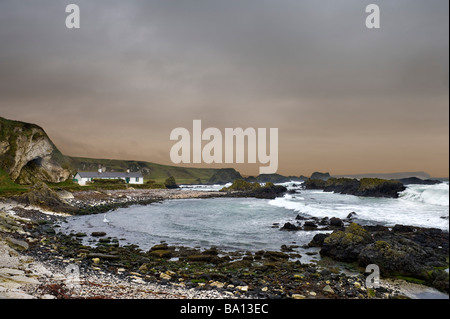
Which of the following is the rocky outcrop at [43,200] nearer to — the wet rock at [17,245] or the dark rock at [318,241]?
the wet rock at [17,245]

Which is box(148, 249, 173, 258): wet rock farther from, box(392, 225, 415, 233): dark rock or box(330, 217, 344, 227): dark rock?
box(392, 225, 415, 233): dark rock

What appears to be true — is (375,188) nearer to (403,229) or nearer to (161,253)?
(403,229)

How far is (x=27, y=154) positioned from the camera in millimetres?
46125

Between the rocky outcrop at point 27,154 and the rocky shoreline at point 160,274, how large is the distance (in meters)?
32.0

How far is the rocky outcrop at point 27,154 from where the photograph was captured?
141 feet

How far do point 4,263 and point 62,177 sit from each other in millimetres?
50093

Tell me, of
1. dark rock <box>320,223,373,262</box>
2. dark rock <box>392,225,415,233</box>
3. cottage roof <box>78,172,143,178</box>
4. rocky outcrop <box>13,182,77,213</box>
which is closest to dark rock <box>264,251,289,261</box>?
dark rock <box>320,223,373,262</box>

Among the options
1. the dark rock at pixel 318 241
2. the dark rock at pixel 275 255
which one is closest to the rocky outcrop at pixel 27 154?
the dark rock at pixel 275 255

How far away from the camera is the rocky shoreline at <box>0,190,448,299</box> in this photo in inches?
350

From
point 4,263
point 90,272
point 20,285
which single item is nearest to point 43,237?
point 4,263

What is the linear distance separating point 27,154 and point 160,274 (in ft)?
159

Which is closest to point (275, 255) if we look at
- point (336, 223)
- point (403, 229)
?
Answer: point (403, 229)

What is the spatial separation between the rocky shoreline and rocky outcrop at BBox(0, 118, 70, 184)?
31993 millimetres
